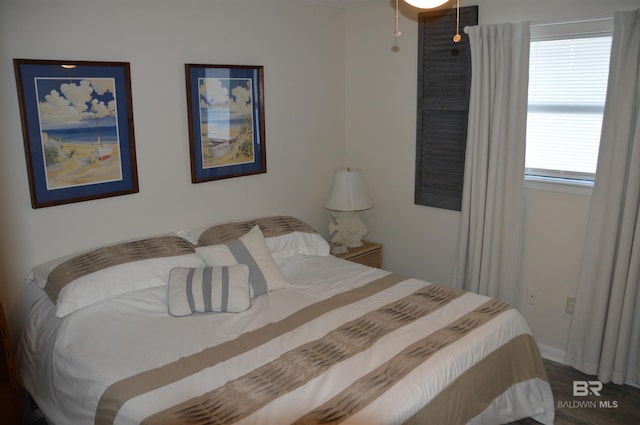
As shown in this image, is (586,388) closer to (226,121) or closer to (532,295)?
(532,295)

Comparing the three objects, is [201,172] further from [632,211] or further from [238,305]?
[632,211]

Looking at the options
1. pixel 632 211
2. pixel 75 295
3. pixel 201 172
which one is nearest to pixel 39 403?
pixel 75 295

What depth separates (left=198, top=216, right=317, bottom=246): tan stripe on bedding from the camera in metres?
3.15

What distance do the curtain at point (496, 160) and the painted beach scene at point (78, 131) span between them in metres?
2.20

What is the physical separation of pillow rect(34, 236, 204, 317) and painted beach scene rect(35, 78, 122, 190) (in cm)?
42

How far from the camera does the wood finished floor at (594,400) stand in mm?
2793

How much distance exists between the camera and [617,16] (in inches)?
109

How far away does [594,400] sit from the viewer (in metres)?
2.98

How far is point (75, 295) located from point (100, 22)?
56.6 inches

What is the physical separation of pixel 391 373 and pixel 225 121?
2.05 meters

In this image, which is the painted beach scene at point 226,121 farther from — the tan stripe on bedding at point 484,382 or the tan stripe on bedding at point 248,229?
the tan stripe on bedding at point 484,382

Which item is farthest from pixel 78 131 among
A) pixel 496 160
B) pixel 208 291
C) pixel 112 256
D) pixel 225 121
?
pixel 496 160

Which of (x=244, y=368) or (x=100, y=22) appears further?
(x=100, y=22)

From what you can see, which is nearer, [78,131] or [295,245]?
[78,131]
